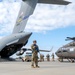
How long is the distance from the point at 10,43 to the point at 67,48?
6046mm

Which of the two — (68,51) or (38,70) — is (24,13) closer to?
(68,51)

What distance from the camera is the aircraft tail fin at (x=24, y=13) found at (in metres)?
22.6

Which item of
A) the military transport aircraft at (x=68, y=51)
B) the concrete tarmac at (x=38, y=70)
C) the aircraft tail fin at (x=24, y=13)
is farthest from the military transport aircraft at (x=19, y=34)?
the concrete tarmac at (x=38, y=70)

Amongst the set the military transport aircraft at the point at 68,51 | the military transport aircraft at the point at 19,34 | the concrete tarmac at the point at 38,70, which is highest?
the military transport aircraft at the point at 19,34

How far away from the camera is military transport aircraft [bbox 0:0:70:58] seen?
2250cm

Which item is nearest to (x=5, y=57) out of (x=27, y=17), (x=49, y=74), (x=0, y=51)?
(x=0, y=51)

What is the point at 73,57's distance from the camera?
23.4m

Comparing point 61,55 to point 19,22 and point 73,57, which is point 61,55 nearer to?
point 73,57

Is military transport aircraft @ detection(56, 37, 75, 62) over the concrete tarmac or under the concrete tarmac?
over

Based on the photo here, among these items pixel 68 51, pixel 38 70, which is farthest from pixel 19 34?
pixel 38 70

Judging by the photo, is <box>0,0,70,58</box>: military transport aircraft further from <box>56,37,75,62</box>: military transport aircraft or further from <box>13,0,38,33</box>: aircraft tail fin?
<box>56,37,75,62</box>: military transport aircraft

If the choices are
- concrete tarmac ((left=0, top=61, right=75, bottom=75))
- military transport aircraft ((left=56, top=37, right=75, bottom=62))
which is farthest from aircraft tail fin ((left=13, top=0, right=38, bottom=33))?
concrete tarmac ((left=0, top=61, right=75, bottom=75))

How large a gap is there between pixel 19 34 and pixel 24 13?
90.1 inches

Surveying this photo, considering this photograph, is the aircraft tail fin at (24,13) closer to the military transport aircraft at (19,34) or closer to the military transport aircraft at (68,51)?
the military transport aircraft at (19,34)
